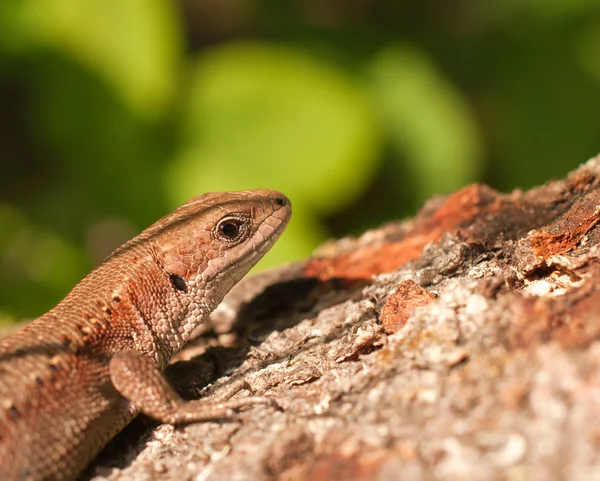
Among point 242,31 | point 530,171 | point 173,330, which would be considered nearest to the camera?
point 173,330

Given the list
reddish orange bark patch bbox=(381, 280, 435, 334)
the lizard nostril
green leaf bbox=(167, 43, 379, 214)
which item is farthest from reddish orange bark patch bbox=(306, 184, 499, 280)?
green leaf bbox=(167, 43, 379, 214)

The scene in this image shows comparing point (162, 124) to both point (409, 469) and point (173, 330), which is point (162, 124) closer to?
point (173, 330)

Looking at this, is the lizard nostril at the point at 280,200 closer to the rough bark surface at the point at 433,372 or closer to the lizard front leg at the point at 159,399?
the rough bark surface at the point at 433,372

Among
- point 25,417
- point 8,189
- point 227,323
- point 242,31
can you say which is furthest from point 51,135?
point 25,417

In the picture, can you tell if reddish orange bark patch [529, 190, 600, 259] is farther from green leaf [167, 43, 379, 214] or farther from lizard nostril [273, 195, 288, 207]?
green leaf [167, 43, 379, 214]

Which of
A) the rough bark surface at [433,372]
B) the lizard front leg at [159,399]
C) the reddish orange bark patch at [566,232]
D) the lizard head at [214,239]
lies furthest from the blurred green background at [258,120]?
the reddish orange bark patch at [566,232]
